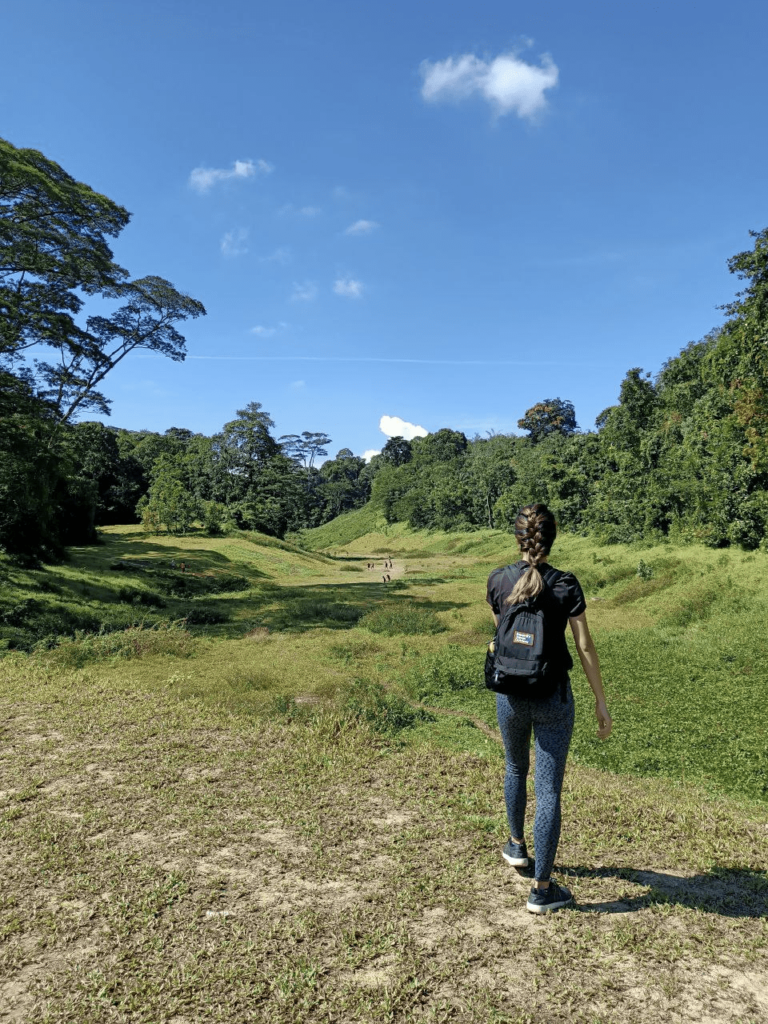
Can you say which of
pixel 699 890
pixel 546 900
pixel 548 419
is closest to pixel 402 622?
pixel 699 890

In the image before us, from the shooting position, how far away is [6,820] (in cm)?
498

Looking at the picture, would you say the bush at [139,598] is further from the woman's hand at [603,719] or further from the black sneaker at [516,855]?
the woman's hand at [603,719]

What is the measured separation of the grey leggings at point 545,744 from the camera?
3.61m

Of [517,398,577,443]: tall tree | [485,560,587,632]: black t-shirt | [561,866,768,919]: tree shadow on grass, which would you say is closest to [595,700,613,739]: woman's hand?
[485,560,587,632]: black t-shirt

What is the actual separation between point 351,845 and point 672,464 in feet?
98.2

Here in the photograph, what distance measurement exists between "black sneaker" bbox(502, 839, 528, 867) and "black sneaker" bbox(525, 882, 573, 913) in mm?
407

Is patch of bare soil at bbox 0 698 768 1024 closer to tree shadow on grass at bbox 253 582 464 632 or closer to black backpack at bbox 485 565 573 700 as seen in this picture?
black backpack at bbox 485 565 573 700

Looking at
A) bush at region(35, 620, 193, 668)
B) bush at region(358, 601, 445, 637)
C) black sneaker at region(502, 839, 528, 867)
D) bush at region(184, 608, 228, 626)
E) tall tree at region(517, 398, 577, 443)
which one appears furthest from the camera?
tall tree at region(517, 398, 577, 443)

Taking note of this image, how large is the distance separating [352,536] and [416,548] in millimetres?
24446

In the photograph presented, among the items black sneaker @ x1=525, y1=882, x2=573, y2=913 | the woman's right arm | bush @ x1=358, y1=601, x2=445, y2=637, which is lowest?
bush @ x1=358, y1=601, x2=445, y2=637

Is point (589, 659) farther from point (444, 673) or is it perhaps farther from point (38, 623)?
point (38, 623)

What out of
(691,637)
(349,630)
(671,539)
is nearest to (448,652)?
(349,630)

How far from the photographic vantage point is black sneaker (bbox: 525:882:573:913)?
3.74 m

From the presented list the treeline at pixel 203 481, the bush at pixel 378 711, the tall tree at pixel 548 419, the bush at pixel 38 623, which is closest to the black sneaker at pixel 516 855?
the bush at pixel 378 711
